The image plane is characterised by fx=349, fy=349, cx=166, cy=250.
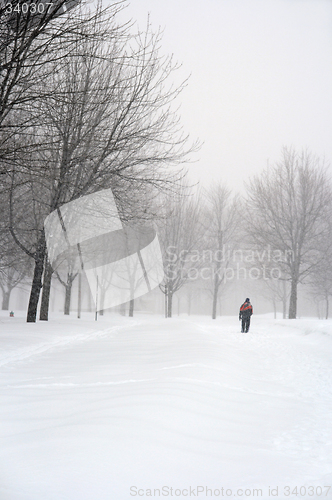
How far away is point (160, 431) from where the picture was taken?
2.62m

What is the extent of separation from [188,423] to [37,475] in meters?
1.27

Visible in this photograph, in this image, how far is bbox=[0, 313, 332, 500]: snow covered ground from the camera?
6.73 ft

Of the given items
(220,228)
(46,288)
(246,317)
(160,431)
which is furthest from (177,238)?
(160,431)

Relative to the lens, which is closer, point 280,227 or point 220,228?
point 280,227

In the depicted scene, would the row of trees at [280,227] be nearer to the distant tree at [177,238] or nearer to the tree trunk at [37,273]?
the distant tree at [177,238]

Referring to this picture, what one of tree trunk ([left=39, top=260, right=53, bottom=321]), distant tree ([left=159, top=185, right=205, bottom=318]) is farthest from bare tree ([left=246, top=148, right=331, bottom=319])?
tree trunk ([left=39, top=260, right=53, bottom=321])

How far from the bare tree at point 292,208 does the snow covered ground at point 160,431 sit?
49.7 feet

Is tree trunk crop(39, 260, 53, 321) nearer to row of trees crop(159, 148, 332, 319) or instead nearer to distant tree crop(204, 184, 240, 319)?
row of trees crop(159, 148, 332, 319)

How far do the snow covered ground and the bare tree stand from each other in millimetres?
15159

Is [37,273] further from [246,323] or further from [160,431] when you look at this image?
[160,431]

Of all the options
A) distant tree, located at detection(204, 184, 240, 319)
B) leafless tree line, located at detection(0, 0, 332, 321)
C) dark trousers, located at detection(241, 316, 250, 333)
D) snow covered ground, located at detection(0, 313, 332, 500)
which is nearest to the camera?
snow covered ground, located at detection(0, 313, 332, 500)

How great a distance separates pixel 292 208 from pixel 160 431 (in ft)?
66.6

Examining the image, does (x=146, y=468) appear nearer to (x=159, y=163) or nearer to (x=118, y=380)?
(x=118, y=380)

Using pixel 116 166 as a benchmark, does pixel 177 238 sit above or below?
below
